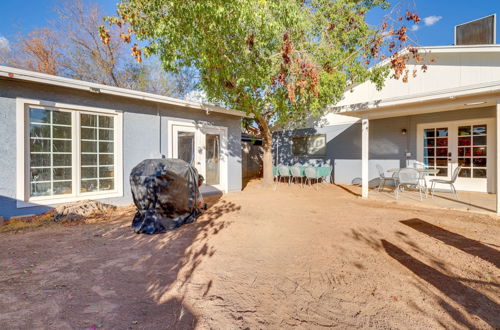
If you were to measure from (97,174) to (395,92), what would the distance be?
955 cm

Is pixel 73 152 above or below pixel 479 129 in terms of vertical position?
below

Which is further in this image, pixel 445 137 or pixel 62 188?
pixel 445 137

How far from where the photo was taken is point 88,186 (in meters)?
5.55

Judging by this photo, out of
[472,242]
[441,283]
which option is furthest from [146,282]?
[472,242]

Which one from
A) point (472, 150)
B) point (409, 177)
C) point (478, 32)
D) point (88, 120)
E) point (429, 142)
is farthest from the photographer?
point (478, 32)

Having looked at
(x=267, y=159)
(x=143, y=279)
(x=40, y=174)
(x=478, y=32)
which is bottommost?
(x=143, y=279)

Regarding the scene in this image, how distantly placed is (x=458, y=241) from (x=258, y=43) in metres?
5.21

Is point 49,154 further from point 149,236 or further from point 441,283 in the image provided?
point 441,283

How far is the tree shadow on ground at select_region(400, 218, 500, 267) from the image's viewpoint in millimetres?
3137

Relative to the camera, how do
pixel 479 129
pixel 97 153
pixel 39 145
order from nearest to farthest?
pixel 39 145, pixel 97 153, pixel 479 129

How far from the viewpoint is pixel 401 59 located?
4742 millimetres

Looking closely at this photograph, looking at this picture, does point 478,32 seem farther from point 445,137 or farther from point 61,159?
point 61,159

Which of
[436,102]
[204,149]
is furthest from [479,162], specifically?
[204,149]

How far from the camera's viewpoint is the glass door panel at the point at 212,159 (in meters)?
7.72
